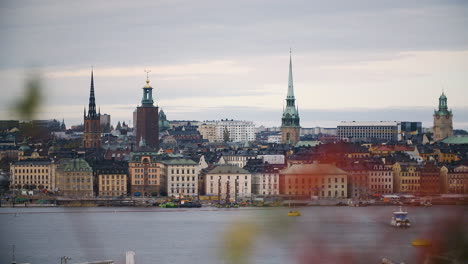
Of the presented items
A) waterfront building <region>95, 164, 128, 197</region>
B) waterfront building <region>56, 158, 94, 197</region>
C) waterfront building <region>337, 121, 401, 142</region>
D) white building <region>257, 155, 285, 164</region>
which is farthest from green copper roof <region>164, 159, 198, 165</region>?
waterfront building <region>337, 121, 401, 142</region>

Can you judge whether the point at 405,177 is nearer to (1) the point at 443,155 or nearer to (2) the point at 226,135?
(1) the point at 443,155

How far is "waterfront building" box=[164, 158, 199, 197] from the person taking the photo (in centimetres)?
3086

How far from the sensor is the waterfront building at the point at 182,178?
30.9m

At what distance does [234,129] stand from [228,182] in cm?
4358

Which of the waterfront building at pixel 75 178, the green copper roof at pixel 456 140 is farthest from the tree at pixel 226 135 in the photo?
the waterfront building at pixel 75 178

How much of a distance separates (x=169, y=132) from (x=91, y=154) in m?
22.9

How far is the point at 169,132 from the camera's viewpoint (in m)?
60.2

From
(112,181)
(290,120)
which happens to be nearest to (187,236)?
(112,181)

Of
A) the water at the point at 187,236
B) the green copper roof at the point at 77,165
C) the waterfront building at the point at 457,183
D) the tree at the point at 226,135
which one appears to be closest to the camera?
the water at the point at 187,236

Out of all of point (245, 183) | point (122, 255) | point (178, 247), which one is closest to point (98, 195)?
point (245, 183)

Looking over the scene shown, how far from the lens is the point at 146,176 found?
3130 centimetres

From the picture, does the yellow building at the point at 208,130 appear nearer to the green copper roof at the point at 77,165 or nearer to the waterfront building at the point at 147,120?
the waterfront building at the point at 147,120

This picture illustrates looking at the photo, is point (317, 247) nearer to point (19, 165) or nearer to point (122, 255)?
point (122, 255)

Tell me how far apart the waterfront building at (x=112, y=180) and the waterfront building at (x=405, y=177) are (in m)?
8.06
